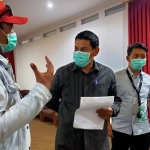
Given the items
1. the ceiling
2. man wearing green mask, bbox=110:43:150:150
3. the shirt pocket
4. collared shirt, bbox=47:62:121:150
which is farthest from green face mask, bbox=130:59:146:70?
the ceiling

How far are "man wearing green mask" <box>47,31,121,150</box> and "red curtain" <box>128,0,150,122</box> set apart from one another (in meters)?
2.21

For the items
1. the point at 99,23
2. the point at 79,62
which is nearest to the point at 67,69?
the point at 79,62

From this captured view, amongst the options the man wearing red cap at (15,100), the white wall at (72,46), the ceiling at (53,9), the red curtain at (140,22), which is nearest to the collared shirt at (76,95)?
the man wearing red cap at (15,100)

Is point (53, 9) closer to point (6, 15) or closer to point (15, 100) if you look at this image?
point (6, 15)

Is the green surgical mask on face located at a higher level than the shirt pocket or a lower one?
higher

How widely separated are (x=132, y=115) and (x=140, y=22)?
222cm

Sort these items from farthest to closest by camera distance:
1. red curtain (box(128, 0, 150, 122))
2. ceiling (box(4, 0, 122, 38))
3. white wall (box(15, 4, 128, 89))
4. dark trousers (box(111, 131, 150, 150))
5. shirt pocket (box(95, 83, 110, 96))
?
ceiling (box(4, 0, 122, 38)) < white wall (box(15, 4, 128, 89)) < red curtain (box(128, 0, 150, 122)) < dark trousers (box(111, 131, 150, 150)) < shirt pocket (box(95, 83, 110, 96))

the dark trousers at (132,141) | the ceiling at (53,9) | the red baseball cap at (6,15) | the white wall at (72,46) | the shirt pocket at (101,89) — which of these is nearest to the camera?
the red baseball cap at (6,15)

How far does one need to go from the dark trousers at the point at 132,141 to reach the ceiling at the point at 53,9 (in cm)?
295

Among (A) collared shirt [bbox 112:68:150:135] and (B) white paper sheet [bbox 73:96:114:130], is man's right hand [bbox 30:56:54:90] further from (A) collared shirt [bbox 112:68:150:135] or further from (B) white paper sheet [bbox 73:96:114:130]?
(A) collared shirt [bbox 112:68:150:135]

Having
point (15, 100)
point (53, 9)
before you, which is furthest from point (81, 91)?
point (53, 9)

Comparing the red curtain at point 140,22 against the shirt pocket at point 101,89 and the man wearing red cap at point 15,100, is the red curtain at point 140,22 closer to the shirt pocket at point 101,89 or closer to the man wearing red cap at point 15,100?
the shirt pocket at point 101,89

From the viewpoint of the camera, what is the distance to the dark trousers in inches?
72.6

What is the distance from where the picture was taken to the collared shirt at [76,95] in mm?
1344
